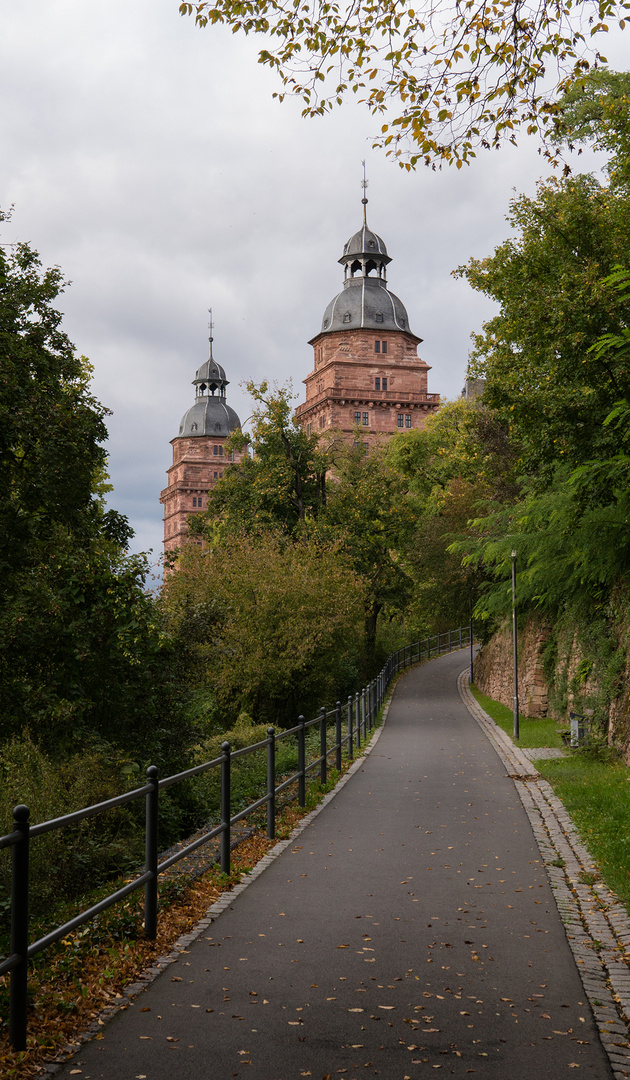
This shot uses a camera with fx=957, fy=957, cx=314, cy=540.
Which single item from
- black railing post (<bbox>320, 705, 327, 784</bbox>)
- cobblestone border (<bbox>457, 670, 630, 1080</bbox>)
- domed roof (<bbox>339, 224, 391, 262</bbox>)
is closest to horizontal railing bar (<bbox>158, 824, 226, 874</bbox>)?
cobblestone border (<bbox>457, 670, 630, 1080</bbox>)

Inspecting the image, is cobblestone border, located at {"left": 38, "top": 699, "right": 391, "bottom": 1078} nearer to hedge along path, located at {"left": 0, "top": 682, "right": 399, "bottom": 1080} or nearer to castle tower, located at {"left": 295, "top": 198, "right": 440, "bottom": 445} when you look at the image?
hedge along path, located at {"left": 0, "top": 682, "right": 399, "bottom": 1080}

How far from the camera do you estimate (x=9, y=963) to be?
14.0 ft

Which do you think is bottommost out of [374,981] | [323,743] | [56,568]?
[374,981]

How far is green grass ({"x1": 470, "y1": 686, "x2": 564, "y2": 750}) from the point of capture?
21.8m

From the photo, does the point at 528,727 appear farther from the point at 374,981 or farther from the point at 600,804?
the point at 374,981

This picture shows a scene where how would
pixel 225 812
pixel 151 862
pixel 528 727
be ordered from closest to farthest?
1. pixel 151 862
2. pixel 225 812
3. pixel 528 727

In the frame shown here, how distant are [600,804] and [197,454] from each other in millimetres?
108783

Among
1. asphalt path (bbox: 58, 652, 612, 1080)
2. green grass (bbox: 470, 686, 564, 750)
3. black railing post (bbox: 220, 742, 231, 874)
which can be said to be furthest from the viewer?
green grass (bbox: 470, 686, 564, 750)

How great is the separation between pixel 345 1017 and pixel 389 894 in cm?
291

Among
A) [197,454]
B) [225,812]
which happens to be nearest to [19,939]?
[225,812]

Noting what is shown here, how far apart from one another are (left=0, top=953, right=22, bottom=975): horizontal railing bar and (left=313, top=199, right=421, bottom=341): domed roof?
79.0m

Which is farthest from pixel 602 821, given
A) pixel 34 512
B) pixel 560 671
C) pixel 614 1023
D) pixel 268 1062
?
pixel 560 671

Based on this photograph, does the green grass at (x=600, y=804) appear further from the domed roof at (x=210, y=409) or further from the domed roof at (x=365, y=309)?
the domed roof at (x=210, y=409)

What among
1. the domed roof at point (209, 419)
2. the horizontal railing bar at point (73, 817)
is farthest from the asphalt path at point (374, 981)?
the domed roof at point (209, 419)
